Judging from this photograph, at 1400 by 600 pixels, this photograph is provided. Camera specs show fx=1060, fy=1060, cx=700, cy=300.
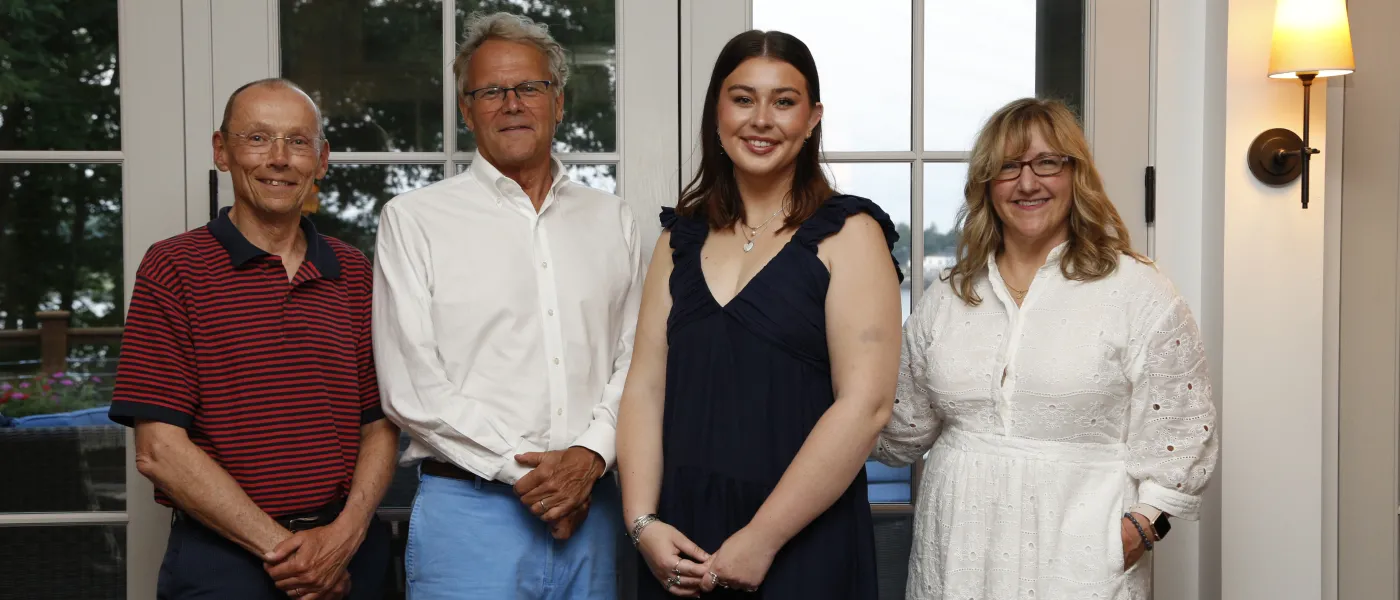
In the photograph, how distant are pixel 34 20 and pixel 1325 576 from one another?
3217 mm

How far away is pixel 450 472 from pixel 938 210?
50.4 inches

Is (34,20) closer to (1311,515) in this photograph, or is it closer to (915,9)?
(915,9)

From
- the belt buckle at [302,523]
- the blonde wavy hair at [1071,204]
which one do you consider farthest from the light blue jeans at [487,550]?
the blonde wavy hair at [1071,204]

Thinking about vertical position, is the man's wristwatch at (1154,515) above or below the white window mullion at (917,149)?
below

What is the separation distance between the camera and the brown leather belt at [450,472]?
6.35 feet

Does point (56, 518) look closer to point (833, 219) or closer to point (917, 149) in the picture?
point (833, 219)

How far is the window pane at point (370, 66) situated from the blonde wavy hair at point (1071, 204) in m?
1.25

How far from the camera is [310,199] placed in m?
2.17

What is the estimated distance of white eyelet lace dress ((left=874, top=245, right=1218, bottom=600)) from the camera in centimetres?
182

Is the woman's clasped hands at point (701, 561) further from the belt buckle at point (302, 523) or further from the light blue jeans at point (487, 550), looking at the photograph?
the belt buckle at point (302, 523)

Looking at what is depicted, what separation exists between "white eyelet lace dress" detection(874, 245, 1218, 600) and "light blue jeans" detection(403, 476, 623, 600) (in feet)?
2.23

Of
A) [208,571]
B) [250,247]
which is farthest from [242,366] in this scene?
[208,571]

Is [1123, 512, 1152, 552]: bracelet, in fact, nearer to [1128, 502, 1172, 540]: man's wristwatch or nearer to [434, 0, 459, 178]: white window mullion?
[1128, 502, 1172, 540]: man's wristwatch

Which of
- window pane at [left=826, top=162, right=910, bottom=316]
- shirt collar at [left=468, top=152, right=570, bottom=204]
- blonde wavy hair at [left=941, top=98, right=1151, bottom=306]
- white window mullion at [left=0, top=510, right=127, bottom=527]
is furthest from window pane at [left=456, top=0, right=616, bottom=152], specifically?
white window mullion at [left=0, top=510, right=127, bottom=527]
